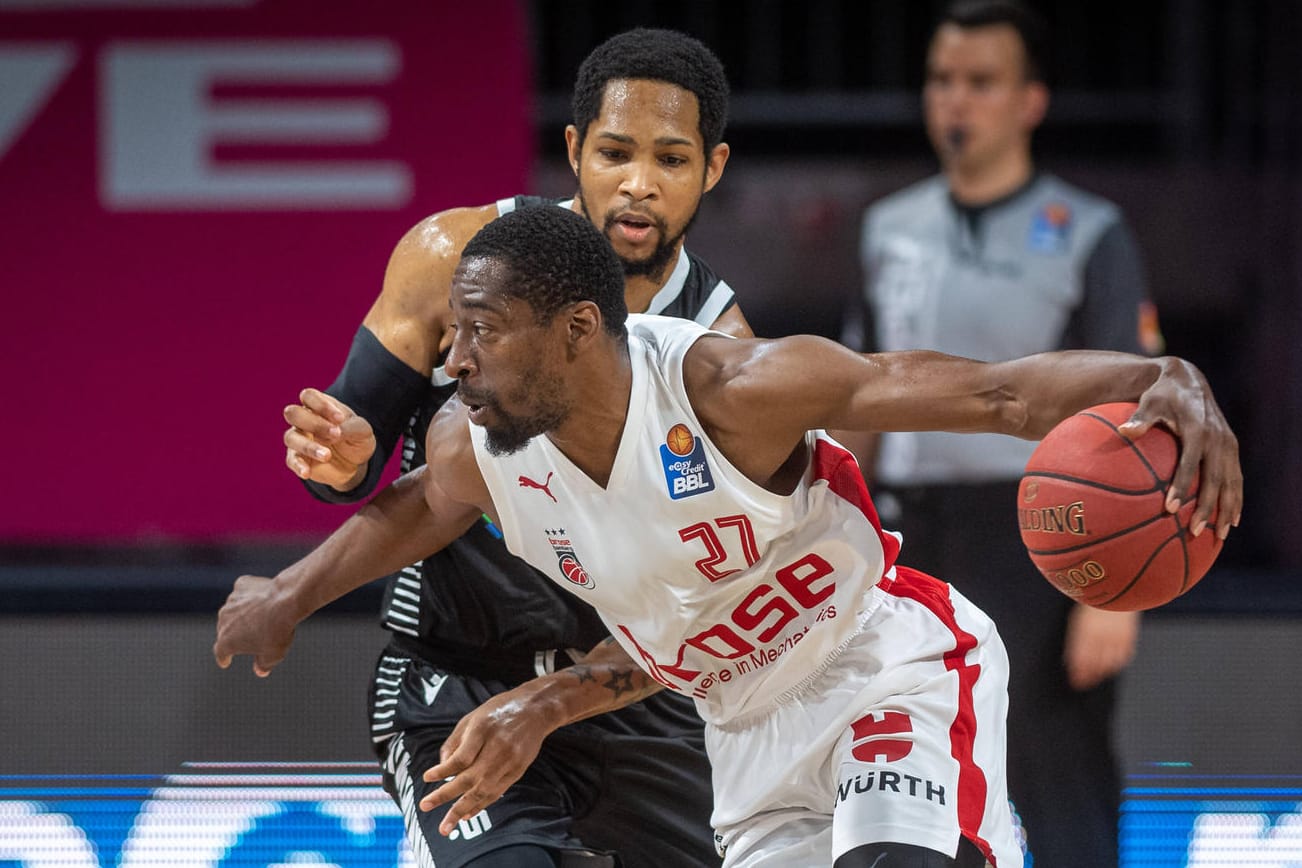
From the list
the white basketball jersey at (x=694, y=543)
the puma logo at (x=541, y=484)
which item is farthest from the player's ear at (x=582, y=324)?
the puma logo at (x=541, y=484)

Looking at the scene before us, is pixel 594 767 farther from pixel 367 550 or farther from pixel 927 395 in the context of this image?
pixel 927 395

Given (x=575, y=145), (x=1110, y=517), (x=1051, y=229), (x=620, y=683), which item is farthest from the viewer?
(x=1051, y=229)

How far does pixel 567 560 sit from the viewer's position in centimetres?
299

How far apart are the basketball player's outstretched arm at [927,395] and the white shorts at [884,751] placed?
17.1 inches

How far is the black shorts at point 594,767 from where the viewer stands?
3402 mm

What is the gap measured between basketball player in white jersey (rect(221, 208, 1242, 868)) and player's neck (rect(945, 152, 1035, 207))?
7.17ft

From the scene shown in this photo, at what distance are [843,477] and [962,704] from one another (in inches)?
17.5

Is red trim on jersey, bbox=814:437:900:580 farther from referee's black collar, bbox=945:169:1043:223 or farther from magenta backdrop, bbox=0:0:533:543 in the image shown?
magenta backdrop, bbox=0:0:533:543

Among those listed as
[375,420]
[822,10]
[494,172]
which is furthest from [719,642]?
[822,10]

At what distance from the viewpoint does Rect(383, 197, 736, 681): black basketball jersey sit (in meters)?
3.43

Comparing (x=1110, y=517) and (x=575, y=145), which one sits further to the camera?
(x=575, y=145)

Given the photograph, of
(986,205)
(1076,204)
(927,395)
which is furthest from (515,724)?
(1076,204)

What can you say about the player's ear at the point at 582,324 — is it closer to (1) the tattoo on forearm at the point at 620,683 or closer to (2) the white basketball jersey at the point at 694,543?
(2) the white basketball jersey at the point at 694,543

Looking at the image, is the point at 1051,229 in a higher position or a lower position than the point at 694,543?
higher
